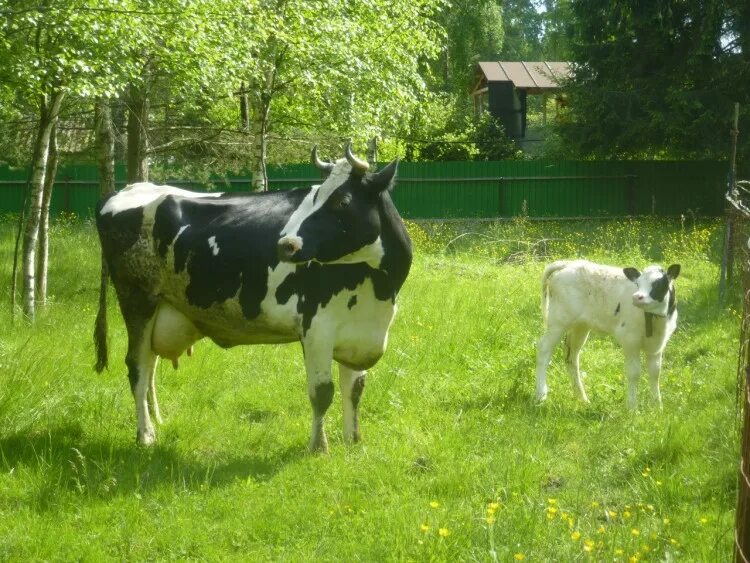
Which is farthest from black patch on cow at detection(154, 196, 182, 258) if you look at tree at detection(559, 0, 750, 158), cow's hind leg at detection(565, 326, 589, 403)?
tree at detection(559, 0, 750, 158)

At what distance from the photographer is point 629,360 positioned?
8859 mm

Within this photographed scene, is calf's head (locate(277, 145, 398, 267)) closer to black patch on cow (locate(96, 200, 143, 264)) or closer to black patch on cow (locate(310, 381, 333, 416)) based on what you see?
black patch on cow (locate(310, 381, 333, 416))

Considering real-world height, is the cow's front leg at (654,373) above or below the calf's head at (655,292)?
below

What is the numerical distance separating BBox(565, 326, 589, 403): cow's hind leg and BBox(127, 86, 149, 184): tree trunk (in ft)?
23.6

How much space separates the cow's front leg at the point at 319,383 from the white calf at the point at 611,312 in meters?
2.47

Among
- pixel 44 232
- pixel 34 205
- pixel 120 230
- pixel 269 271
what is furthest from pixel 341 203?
pixel 44 232

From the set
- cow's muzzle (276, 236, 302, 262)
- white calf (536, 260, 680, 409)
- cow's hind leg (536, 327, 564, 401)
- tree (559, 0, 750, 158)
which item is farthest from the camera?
tree (559, 0, 750, 158)

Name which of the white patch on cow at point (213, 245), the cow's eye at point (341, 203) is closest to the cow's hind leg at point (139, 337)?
the white patch on cow at point (213, 245)

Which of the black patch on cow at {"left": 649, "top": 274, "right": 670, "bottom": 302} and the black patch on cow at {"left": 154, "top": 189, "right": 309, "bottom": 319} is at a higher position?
the black patch on cow at {"left": 154, "top": 189, "right": 309, "bottom": 319}

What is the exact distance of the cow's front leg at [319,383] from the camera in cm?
735

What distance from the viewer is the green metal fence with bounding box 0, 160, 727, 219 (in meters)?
29.9

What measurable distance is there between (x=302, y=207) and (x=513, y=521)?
290cm

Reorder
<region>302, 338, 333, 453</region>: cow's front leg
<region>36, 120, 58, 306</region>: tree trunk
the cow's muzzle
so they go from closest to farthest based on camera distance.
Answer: the cow's muzzle < <region>302, 338, 333, 453</region>: cow's front leg < <region>36, 120, 58, 306</region>: tree trunk

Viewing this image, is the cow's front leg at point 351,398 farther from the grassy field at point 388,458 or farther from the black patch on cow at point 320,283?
the black patch on cow at point 320,283
